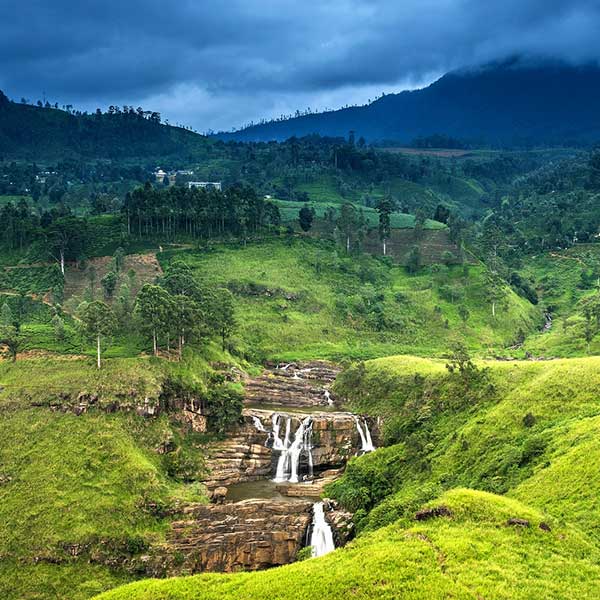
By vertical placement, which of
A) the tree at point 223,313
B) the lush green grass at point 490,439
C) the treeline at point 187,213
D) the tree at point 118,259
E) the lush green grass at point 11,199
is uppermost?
the lush green grass at point 11,199

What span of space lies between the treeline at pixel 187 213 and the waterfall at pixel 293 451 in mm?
60874

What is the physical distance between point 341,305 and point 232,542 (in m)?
61.8

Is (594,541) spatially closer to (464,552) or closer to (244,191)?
(464,552)

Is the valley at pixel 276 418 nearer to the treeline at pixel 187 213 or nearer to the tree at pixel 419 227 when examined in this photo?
the treeline at pixel 187 213

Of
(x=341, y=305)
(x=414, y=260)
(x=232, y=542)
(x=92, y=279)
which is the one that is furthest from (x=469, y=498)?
(x=414, y=260)

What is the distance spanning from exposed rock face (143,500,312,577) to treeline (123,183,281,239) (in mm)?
75568

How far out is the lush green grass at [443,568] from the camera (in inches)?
1091

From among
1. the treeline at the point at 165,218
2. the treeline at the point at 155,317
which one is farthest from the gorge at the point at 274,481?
the treeline at the point at 165,218

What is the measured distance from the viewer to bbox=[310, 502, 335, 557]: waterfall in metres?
45.3

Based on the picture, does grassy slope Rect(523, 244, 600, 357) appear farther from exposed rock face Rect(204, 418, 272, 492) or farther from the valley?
exposed rock face Rect(204, 418, 272, 492)

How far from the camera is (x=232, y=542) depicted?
45938mm

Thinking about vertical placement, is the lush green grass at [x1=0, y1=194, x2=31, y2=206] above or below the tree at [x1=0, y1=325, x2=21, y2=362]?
above

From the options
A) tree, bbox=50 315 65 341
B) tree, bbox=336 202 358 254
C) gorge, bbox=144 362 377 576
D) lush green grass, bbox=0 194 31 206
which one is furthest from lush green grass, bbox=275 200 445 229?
lush green grass, bbox=0 194 31 206

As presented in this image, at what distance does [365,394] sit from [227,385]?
16.8 m
